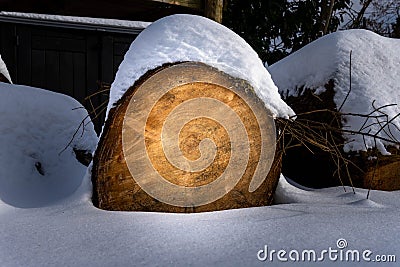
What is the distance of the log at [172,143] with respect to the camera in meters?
1.63

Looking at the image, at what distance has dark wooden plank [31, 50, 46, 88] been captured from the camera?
18.6ft

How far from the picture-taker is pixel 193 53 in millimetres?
1687

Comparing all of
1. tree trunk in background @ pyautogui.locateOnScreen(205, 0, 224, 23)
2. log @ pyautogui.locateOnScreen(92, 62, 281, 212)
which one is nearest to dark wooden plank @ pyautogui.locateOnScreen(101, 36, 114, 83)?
tree trunk in background @ pyautogui.locateOnScreen(205, 0, 224, 23)

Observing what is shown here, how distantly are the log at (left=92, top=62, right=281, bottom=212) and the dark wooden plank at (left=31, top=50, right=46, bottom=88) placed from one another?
14.7 ft

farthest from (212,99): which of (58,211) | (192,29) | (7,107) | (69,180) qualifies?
(7,107)

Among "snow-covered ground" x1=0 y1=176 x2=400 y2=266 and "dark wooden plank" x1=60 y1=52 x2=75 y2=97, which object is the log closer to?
"snow-covered ground" x1=0 y1=176 x2=400 y2=266

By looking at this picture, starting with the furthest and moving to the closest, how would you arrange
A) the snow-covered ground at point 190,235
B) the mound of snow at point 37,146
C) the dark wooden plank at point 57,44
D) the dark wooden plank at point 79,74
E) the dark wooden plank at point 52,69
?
the dark wooden plank at point 79,74 < the dark wooden plank at point 52,69 < the dark wooden plank at point 57,44 < the mound of snow at point 37,146 < the snow-covered ground at point 190,235

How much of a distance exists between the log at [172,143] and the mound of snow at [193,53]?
0.05 metres

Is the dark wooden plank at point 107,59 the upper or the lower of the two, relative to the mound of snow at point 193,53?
lower

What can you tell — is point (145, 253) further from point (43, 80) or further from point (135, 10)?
point (43, 80)

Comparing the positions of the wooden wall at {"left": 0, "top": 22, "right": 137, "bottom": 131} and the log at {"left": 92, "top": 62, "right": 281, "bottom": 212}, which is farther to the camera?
the wooden wall at {"left": 0, "top": 22, "right": 137, "bottom": 131}

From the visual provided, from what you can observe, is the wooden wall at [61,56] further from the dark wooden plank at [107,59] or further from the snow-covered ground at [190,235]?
the snow-covered ground at [190,235]

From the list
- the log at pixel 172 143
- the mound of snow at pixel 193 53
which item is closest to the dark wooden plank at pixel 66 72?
the mound of snow at pixel 193 53

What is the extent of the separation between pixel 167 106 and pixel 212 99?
0.19m
